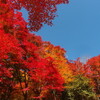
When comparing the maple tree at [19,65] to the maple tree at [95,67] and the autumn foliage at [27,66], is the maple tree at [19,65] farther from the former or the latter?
the maple tree at [95,67]

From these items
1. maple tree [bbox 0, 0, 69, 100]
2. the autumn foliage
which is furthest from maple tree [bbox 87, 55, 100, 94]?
maple tree [bbox 0, 0, 69, 100]

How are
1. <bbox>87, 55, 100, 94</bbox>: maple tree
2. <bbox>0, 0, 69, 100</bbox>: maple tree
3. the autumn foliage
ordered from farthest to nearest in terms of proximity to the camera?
1. <bbox>87, 55, 100, 94</bbox>: maple tree
2. <bbox>0, 0, 69, 100</bbox>: maple tree
3. the autumn foliage

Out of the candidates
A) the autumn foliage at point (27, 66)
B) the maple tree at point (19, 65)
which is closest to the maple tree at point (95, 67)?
the autumn foliage at point (27, 66)

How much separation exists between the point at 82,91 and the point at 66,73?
4138 millimetres

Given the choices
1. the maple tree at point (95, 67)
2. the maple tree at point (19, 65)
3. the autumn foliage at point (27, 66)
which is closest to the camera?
the autumn foliage at point (27, 66)

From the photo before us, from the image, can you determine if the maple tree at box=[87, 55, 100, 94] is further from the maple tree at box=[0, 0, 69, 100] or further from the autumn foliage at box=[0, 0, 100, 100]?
the maple tree at box=[0, 0, 69, 100]

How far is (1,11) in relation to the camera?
44.3ft

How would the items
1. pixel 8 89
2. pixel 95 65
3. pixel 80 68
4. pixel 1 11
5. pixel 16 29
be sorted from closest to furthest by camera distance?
pixel 1 11 → pixel 16 29 → pixel 8 89 → pixel 80 68 → pixel 95 65

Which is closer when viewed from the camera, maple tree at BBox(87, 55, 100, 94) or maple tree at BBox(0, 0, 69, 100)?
maple tree at BBox(0, 0, 69, 100)

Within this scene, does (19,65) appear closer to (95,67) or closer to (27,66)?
(27,66)

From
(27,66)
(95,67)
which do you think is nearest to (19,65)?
(27,66)

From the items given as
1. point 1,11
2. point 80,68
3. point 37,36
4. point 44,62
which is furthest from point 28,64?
point 80,68

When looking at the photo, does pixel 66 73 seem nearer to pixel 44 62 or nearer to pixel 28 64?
pixel 44 62

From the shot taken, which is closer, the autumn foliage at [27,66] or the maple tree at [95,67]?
the autumn foliage at [27,66]
